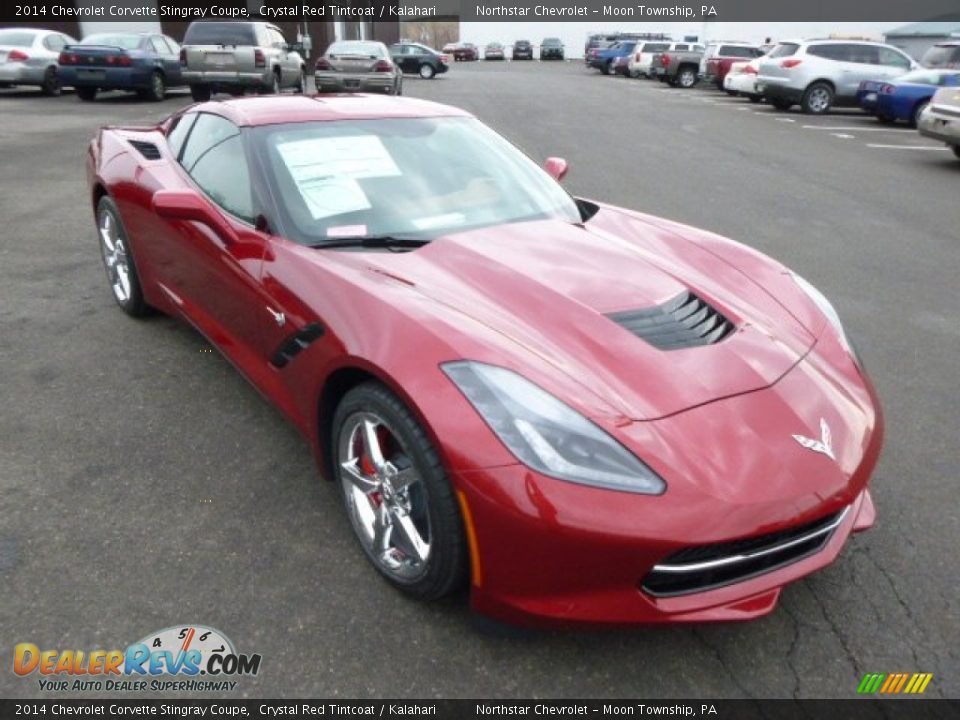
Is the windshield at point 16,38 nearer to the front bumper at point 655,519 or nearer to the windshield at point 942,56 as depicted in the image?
the windshield at point 942,56

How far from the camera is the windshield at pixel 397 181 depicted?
9.29 ft

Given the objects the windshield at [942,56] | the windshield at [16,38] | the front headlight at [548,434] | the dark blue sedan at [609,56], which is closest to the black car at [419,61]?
the dark blue sedan at [609,56]

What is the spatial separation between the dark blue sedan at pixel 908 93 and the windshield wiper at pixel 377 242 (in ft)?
46.2

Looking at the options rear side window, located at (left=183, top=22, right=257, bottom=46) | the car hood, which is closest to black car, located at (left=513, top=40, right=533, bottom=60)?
rear side window, located at (left=183, top=22, right=257, bottom=46)

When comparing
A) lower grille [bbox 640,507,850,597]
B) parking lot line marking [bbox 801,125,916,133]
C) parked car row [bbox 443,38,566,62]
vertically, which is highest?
lower grille [bbox 640,507,850,597]

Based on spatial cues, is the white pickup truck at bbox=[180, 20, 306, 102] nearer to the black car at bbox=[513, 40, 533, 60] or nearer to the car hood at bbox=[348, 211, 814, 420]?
the car hood at bbox=[348, 211, 814, 420]

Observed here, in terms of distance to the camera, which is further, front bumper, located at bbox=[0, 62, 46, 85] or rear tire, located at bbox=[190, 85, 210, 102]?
front bumper, located at bbox=[0, 62, 46, 85]

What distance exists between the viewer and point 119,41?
15602 mm

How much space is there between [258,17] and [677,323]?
31385 mm

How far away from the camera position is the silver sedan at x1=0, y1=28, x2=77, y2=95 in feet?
51.4

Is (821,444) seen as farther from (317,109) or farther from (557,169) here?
(317,109)

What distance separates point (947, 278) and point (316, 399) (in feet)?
16.6

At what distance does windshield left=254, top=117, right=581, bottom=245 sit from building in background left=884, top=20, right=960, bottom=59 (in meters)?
31.5

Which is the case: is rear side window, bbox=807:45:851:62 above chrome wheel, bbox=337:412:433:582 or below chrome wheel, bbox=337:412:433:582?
above
